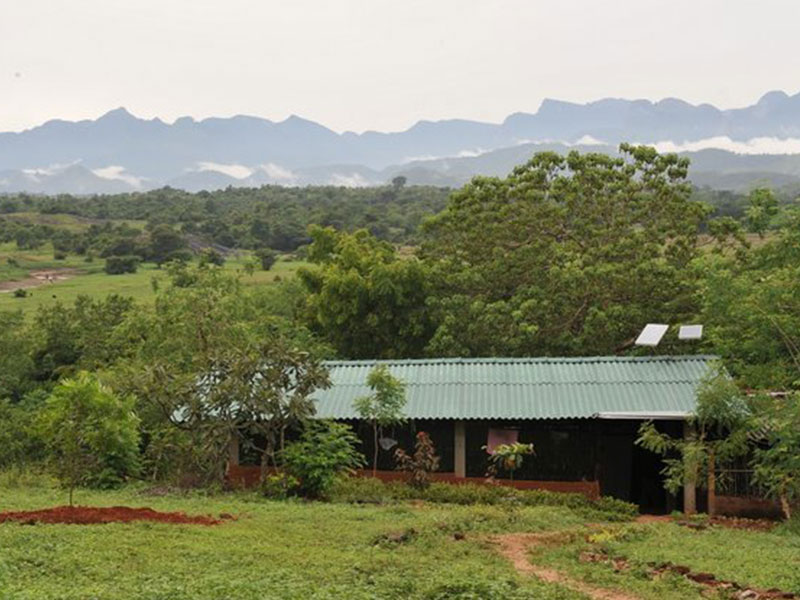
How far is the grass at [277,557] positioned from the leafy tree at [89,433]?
1975 millimetres

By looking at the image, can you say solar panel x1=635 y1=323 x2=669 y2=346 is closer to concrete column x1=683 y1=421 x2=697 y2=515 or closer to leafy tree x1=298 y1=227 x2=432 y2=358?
concrete column x1=683 y1=421 x2=697 y2=515

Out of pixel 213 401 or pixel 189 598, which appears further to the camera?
pixel 213 401

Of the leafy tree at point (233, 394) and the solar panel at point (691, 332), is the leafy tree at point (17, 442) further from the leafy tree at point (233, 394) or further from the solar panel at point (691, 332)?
the solar panel at point (691, 332)

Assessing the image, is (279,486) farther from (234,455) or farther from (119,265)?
(119,265)

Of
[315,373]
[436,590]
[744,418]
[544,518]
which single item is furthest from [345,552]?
[744,418]

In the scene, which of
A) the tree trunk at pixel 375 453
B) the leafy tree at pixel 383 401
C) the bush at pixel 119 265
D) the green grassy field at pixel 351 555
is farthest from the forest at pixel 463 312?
the bush at pixel 119 265

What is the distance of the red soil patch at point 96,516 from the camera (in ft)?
40.2

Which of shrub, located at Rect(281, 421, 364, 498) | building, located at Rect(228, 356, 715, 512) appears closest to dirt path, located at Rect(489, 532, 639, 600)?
shrub, located at Rect(281, 421, 364, 498)

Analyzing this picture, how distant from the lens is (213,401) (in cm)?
1638

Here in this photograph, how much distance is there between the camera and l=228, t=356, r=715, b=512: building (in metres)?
17.8

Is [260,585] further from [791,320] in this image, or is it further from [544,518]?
[791,320]

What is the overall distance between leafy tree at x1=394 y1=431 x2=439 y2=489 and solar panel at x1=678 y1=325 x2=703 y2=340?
6.53 metres

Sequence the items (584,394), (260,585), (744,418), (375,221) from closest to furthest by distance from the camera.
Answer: (260,585) < (744,418) < (584,394) < (375,221)

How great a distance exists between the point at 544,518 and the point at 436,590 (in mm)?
6050
